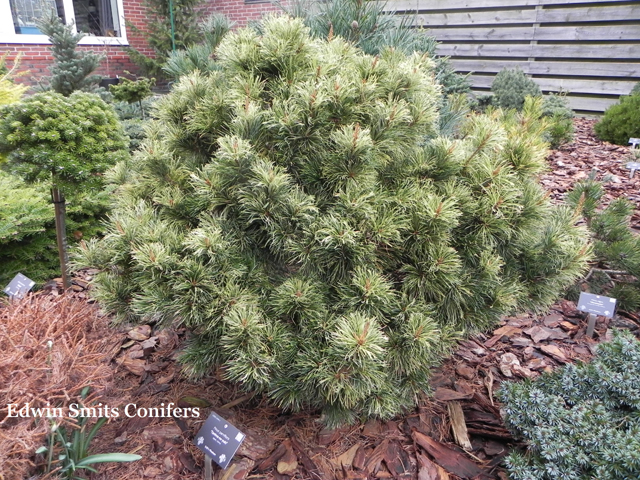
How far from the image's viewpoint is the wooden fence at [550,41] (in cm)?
604

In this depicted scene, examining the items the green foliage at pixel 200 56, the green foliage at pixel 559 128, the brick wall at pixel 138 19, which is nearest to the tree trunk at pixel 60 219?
the green foliage at pixel 200 56

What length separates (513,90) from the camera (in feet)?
19.7

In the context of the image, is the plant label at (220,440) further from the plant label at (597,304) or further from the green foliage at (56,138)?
the plant label at (597,304)

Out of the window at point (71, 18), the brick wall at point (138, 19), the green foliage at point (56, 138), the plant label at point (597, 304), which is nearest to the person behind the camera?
the green foliage at point (56, 138)

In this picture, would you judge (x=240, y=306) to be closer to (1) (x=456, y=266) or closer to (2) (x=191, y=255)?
(2) (x=191, y=255)

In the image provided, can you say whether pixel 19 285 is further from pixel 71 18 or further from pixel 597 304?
pixel 71 18

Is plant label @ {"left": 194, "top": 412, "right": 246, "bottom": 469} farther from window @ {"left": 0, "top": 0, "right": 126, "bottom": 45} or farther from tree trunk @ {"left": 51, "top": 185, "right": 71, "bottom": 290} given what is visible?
window @ {"left": 0, "top": 0, "right": 126, "bottom": 45}

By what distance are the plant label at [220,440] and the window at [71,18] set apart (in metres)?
8.44

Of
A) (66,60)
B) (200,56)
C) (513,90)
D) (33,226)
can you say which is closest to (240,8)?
(66,60)

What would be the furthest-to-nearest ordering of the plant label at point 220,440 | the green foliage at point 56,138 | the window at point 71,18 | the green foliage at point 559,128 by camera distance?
the window at point 71,18 → the green foliage at point 559,128 → the green foliage at point 56,138 → the plant label at point 220,440

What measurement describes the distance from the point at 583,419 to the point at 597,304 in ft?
3.74

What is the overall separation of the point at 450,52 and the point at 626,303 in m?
6.29

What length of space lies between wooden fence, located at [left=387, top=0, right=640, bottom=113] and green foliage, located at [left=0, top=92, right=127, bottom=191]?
453cm

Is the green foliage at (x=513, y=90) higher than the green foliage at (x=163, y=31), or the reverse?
the green foliage at (x=163, y=31)
